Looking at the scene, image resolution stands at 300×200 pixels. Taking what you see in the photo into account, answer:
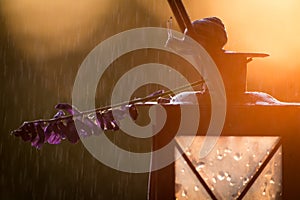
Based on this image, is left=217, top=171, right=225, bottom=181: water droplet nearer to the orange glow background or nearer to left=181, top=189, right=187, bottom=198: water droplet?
left=181, top=189, right=187, bottom=198: water droplet

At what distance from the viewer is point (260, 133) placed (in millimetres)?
1140

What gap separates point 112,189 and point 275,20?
4.89ft

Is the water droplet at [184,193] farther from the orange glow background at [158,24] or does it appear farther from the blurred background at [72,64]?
the blurred background at [72,64]

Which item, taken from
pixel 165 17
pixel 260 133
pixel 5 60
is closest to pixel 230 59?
pixel 260 133

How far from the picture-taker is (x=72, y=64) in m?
4.18

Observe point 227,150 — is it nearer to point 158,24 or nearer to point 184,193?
point 184,193

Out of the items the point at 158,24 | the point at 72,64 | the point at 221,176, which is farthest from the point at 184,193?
the point at 72,64

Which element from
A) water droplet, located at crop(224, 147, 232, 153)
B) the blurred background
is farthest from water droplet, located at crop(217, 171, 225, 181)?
the blurred background

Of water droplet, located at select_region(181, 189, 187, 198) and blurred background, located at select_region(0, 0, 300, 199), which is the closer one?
water droplet, located at select_region(181, 189, 187, 198)

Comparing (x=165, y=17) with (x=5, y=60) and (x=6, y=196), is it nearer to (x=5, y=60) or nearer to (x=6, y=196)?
(x=5, y=60)

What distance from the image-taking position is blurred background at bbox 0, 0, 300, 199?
408 cm

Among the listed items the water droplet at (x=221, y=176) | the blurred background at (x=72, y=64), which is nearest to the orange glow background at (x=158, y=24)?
the blurred background at (x=72, y=64)

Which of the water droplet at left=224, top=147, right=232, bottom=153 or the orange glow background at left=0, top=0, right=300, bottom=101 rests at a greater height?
the orange glow background at left=0, top=0, right=300, bottom=101

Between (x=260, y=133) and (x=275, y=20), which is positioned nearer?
(x=260, y=133)
